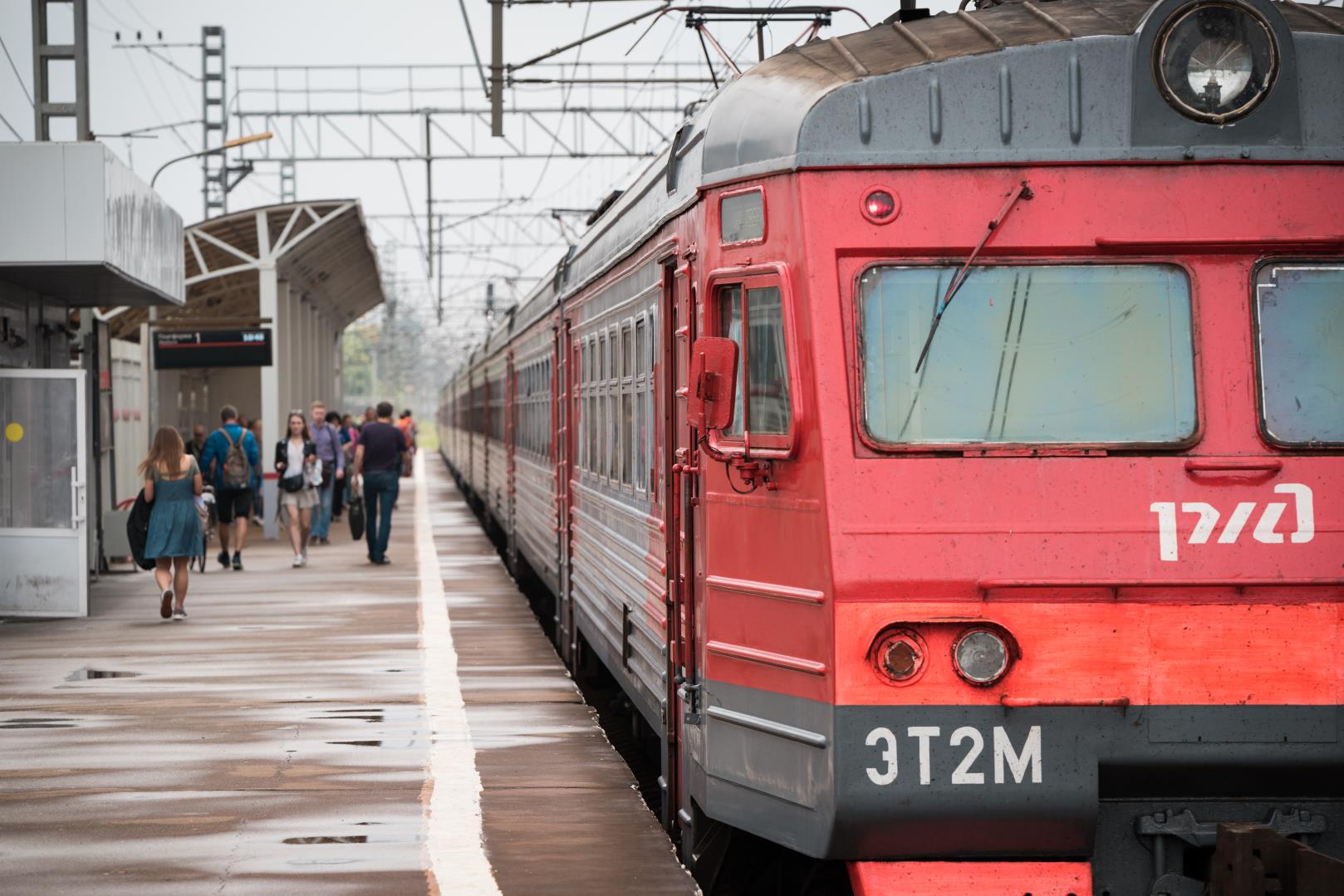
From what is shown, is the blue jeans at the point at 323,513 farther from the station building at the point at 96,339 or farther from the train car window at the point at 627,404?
the train car window at the point at 627,404

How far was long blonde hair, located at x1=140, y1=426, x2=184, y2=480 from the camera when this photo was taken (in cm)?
1556

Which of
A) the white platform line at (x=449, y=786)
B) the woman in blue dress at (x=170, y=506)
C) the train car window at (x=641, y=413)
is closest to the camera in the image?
the white platform line at (x=449, y=786)

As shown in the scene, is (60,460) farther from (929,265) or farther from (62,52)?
(929,265)

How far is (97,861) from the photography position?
286 inches

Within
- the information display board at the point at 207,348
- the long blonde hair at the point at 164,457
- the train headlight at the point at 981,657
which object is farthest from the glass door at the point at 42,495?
the train headlight at the point at 981,657

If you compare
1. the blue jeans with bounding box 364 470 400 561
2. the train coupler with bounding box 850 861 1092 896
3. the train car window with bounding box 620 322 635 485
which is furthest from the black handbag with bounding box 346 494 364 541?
the train coupler with bounding box 850 861 1092 896

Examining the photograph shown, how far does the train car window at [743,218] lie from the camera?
604 centimetres

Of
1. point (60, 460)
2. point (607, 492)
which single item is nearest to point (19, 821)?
point (607, 492)

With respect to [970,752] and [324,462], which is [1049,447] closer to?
[970,752]

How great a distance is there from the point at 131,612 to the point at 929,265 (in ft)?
40.6

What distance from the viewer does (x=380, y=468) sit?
2120 cm

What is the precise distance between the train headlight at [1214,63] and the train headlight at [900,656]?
1.75m

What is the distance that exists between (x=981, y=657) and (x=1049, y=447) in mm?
642

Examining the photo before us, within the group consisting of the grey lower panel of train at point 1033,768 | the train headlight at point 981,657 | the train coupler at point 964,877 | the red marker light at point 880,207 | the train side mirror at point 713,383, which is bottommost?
the train coupler at point 964,877
